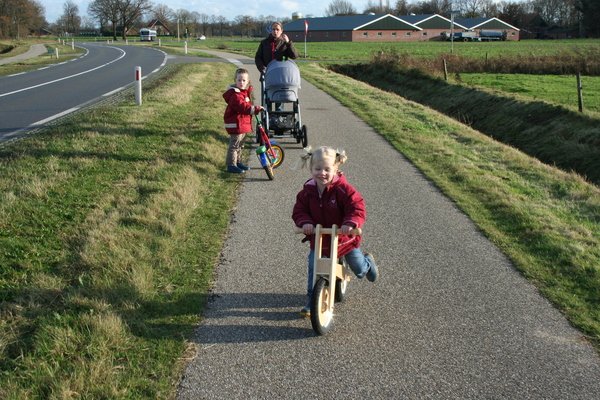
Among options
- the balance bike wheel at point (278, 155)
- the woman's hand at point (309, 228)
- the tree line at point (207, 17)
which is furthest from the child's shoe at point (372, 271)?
the tree line at point (207, 17)

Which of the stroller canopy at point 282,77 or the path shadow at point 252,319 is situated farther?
the stroller canopy at point 282,77

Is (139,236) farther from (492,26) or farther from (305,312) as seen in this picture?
(492,26)

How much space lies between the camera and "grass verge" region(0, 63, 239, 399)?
11.5 feet

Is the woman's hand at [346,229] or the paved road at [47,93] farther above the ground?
the woman's hand at [346,229]

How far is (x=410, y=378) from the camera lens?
11.8ft

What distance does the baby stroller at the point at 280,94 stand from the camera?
10273 millimetres

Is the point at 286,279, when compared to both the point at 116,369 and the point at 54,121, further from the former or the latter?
the point at 54,121

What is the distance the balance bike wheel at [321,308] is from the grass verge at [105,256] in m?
0.84

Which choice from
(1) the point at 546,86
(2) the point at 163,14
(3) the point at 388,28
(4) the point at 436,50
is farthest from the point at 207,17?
(1) the point at 546,86

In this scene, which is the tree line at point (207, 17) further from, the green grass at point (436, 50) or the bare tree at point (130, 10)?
the green grass at point (436, 50)

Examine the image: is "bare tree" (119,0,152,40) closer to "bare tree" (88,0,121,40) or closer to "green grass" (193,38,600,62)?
"bare tree" (88,0,121,40)

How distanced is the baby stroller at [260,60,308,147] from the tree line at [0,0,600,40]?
8009 centimetres

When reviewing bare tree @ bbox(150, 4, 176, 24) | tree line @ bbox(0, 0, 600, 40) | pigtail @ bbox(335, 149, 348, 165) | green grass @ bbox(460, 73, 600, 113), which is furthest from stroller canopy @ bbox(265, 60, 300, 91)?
bare tree @ bbox(150, 4, 176, 24)

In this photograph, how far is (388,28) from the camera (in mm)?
102812
